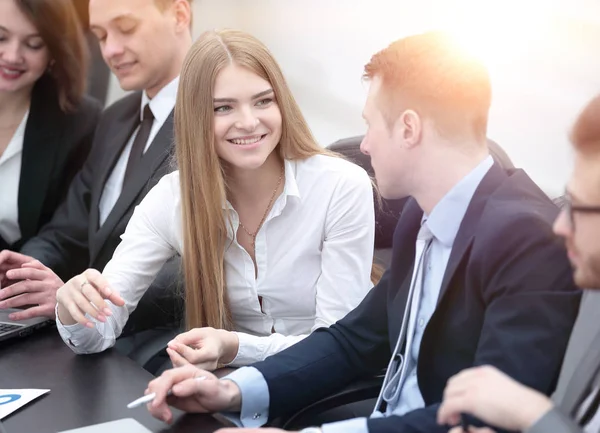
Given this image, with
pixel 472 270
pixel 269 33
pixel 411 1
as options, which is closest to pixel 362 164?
pixel 411 1

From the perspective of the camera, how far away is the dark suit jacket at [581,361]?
94 centimetres

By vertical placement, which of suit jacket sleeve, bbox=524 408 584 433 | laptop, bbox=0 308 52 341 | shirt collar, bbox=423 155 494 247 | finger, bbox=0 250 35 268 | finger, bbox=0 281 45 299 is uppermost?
shirt collar, bbox=423 155 494 247

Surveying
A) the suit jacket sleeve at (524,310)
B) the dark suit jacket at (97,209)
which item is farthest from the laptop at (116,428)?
the dark suit jacket at (97,209)

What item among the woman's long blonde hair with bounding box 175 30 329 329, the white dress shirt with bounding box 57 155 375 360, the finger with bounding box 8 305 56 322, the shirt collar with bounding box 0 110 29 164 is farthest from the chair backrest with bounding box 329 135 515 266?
the shirt collar with bounding box 0 110 29 164

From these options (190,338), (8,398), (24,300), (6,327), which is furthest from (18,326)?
(190,338)

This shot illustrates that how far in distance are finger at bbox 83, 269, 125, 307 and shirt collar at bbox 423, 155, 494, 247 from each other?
631 millimetres

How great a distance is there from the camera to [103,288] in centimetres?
146

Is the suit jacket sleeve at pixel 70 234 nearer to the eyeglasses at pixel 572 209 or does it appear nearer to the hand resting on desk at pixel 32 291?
the hand resting on desk at pixel 32 291

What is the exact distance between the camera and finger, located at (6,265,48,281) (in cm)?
174

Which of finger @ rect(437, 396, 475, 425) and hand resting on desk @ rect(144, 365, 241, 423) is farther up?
finger @ rect(437, 396, 475, 425)

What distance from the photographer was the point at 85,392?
1.30 m

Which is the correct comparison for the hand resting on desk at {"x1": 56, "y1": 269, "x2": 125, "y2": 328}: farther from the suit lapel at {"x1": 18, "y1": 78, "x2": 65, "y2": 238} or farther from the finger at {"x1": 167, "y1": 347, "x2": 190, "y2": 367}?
the suit lapel at {"x1": 18, "y1": 78, "x2": 65, "y2": 238}

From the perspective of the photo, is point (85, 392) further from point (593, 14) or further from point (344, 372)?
point (593, 14)

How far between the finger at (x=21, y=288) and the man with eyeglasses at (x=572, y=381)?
115 cm
